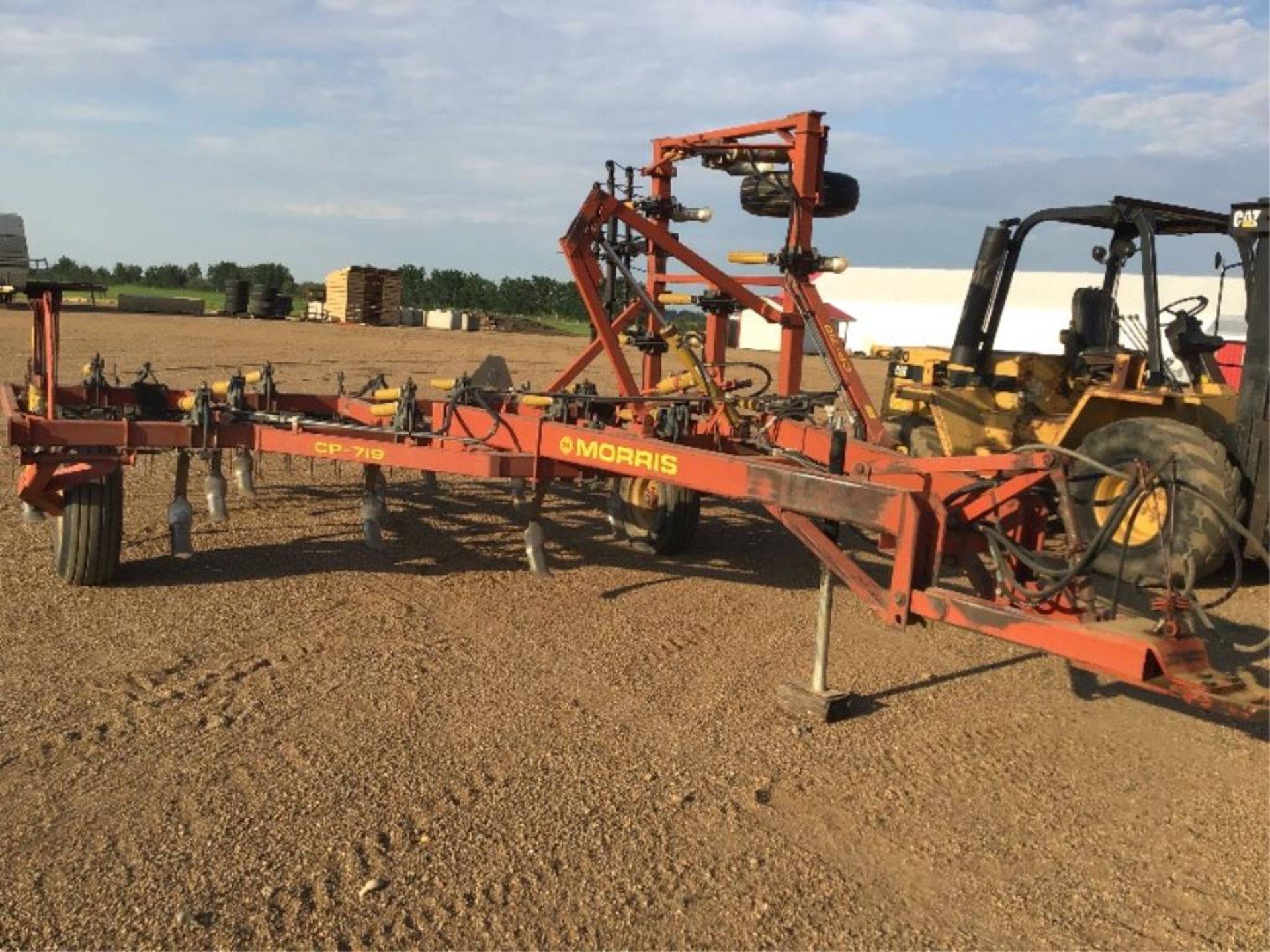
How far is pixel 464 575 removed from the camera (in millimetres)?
6238

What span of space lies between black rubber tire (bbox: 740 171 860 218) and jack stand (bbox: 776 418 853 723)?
12.1 feet

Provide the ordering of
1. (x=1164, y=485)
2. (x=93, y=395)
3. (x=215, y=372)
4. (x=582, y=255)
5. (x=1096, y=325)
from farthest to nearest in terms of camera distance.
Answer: (x=215, y=372) < (x=1096, y=325) < (x=93, y=395) < (x=582, y=255) < (x=1164, y=485)

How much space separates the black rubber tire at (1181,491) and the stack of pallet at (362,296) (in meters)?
31.1

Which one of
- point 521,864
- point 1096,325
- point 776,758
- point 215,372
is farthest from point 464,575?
point 215,372

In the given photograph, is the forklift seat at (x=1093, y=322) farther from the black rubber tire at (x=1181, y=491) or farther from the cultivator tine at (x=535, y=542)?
the cultivator tine at (x=535, y=542)

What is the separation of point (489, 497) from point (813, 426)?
308 centimetres

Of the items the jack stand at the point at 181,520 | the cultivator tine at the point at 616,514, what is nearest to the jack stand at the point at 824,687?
the cultivator tine at the point at 616,514

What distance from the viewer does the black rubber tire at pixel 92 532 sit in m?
5.48

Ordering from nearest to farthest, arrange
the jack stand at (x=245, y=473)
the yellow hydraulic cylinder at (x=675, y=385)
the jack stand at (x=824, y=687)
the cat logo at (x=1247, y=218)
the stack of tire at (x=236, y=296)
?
the jack stand at (x=824, y=687), the cat logo at (x=1247, y=218), the jack stand at (x=245, y=473), the yellow hydraulic cylinder at (x=675, y=385), the stack of tire at (x=236, y=296)

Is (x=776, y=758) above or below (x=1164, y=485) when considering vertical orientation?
below

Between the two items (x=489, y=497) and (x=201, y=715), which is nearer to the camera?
(x=201, y=715)

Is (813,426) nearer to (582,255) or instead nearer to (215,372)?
(582,255)

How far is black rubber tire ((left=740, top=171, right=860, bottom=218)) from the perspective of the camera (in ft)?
25.5

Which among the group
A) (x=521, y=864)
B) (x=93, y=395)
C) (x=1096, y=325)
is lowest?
(x=521, y=864)
